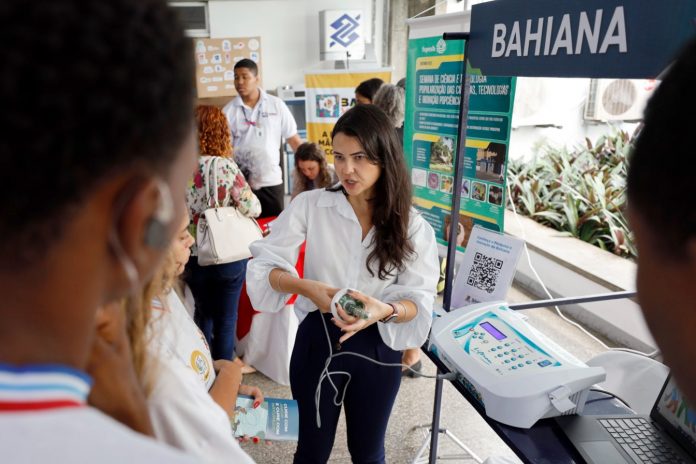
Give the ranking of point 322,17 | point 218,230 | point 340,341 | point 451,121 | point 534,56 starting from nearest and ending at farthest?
point 534,56
point 340,341
point 451,121
point 218,230
point 322,17

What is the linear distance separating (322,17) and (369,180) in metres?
6.61

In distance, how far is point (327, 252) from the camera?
175 cm

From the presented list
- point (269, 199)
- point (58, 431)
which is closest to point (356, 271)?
point (58, 431)

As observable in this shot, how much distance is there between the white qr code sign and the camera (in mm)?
1745

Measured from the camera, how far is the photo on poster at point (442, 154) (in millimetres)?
2272

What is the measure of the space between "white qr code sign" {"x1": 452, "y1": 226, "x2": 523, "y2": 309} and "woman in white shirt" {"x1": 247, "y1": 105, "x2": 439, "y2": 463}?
0.16 m

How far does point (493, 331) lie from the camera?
1566 millimetres

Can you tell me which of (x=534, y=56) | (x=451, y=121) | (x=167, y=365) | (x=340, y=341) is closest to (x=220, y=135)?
(x=451, y=121)

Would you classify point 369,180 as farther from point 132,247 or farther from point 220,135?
point 132,247

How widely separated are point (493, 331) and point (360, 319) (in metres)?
Answer: 0.39

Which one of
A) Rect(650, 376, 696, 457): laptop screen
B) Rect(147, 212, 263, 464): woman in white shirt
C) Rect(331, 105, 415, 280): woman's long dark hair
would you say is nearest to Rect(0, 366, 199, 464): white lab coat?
Rect(147, 212, 263, 464): woman in white shirt

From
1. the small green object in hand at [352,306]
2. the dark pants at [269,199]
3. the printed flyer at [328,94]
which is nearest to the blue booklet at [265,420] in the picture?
the small green object in hand at [352,306]

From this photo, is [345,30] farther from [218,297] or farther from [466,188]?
[466,188]

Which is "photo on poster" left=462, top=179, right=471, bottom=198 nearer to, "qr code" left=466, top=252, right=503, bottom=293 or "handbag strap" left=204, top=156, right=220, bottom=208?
"qr code" left=466, top=252, right=503, bottom=293
